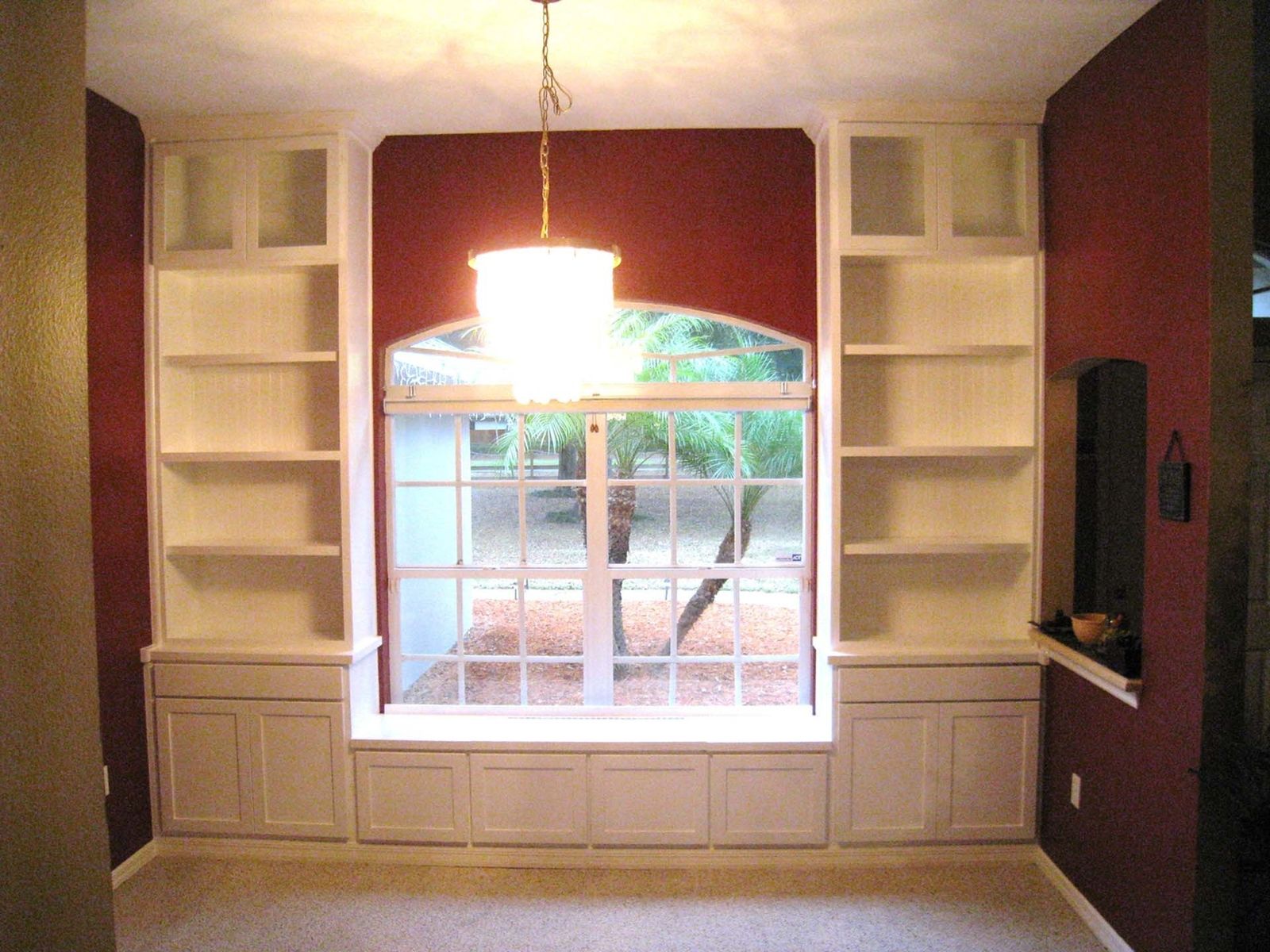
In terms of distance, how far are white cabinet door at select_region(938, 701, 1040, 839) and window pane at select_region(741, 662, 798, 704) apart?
0.65m

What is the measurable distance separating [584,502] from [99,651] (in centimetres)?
194

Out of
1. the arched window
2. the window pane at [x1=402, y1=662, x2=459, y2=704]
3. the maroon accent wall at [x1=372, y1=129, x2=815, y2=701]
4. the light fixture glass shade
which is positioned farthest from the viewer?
the window pane at [x1=402, y1=662, x2=459, y2=704]

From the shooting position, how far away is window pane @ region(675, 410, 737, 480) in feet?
10.9

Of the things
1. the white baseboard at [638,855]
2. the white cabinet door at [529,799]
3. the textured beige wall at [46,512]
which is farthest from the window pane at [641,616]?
the textured beige wall at [46,512]

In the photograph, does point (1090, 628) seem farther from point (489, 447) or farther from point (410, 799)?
point (410, 799)

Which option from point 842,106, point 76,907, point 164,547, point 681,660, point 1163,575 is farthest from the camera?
point 681,660

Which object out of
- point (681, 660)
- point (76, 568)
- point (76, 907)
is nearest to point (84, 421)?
point (76, 568)

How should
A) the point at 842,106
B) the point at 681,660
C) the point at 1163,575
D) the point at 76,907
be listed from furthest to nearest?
the point at 681,660 < the point at 842,106 < the point at 1163,575 < the point at 76,907

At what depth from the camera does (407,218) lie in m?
3.23

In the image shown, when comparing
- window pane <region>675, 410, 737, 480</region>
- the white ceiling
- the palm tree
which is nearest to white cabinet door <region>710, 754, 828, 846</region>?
the palm tree

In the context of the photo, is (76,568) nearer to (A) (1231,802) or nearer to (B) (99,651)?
(B) (99,651)

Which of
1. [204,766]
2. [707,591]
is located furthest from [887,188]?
[204,766]

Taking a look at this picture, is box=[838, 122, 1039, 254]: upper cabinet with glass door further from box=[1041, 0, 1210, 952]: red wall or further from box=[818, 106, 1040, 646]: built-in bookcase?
box=[1041, 0, 1210, 952]: red wall

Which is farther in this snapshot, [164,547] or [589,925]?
[164,547]
